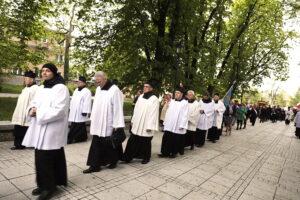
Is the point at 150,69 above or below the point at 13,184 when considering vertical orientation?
above

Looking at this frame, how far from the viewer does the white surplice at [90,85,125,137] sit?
459cm

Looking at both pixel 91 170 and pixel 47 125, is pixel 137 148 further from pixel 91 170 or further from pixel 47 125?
pixel 47 125

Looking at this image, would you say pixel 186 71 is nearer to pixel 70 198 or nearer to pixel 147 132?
pixel 147 132

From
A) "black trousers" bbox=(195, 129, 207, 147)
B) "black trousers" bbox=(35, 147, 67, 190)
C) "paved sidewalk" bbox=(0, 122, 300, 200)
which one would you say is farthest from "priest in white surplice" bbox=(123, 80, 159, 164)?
"black trousers" bbox=(195, 129, 207, 147)

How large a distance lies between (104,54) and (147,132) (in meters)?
6.45

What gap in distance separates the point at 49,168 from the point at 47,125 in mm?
692

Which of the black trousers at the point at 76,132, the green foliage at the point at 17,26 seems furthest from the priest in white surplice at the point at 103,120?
the green foliage at the point at 17,26

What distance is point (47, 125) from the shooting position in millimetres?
3346

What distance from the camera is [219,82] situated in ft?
53.7

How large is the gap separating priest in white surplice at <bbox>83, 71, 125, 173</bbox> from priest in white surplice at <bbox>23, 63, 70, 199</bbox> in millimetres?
1158

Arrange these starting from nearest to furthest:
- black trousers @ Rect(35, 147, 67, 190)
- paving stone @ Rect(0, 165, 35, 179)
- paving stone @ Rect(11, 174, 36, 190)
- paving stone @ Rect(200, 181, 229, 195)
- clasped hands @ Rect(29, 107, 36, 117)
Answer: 1. clasped hands @ Rect(29, 107, 36, 117)
2. black trousers @ Rect(35, 147, 67, 190)
3. paving stone @ Rect(11, 174, 36, 190)
4. paving stone @ Rect(0, 165, 35, 179)
5. paving stone @ Rect(200, 181, 229, 195)

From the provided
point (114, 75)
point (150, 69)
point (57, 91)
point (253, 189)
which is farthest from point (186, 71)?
point (57, 91)

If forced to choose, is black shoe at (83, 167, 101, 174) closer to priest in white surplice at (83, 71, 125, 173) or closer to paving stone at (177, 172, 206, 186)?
priest in white surplice at (83, 71, 125, 173)

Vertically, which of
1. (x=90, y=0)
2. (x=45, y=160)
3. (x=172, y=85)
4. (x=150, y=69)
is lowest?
(x=45, y=160)
